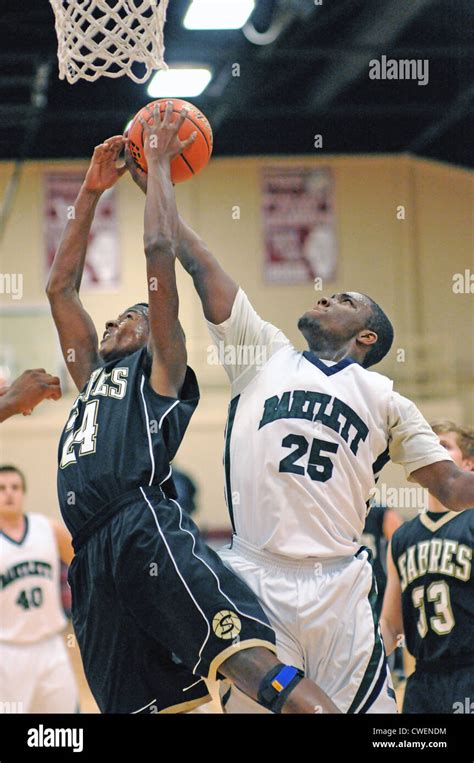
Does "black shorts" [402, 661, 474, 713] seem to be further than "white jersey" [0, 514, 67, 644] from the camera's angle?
No

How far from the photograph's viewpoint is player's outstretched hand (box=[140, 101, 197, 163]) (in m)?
4.20

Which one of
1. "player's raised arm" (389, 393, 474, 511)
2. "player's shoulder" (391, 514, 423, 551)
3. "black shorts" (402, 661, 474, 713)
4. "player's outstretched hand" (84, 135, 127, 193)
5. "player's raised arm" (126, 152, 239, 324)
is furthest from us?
"player's shoulder" (391, 514, 423, 551)

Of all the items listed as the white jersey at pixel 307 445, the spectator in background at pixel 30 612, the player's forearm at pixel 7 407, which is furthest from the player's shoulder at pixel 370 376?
the spectator in background at pixel 30 612

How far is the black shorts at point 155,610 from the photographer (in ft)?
12.6

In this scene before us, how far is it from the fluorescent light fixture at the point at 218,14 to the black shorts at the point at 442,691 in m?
6.01

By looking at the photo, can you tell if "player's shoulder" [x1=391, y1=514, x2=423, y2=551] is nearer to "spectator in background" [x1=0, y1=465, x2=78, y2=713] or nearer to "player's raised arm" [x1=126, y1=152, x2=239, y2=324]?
"player's raised arm" [x1=126, y1=152, x2=239, y2=324]

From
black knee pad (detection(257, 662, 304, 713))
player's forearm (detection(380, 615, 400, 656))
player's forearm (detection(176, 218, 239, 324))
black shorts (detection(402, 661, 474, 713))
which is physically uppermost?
player's forearm (detection(176, 218, 239, 324))

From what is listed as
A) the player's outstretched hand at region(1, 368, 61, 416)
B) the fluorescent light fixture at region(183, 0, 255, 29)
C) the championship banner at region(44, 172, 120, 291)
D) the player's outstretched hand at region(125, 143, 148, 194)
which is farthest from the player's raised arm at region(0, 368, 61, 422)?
the championship banner at region(44, 172, 120, 291)

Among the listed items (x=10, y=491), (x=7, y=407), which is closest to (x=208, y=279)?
(x=7, y=407)

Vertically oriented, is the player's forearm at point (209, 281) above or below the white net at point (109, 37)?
below

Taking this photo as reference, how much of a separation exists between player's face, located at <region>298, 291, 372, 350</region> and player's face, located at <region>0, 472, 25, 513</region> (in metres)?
3.36

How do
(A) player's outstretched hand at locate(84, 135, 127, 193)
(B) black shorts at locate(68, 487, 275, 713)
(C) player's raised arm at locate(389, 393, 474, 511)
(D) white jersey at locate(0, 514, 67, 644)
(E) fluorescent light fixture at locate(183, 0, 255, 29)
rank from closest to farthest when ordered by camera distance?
(B) black shorts at locate(68, 487, 275, 713) < (C) player's raised arm at locate(389, 393, 474, 511) < (A) player's outstretched hand at locate(84, 135, 127, 193) < (D) white jersey at locate(0, 514, 67, 644) < (E) fluorescent light fixture at locate(183, 0, 255, 29)

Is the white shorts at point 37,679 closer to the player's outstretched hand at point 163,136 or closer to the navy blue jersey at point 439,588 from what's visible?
the navy blue jersey at point 439,588

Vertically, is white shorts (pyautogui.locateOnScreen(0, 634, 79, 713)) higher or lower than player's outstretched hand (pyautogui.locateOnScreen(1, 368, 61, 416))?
lower
